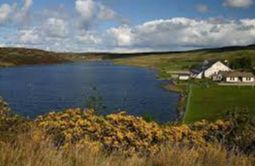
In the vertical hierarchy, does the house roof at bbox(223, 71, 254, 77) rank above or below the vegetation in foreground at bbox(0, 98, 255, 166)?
below

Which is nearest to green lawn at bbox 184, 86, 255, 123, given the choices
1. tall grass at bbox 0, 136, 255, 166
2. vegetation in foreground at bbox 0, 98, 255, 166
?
vegetation in foreground at bbox 0, 98, 255, 166

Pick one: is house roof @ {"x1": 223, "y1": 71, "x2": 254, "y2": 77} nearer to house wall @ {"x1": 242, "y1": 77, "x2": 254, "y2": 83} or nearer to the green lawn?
house wall @ {"x1": 242, "y1": 77, "x2": 254, "y2": 83}

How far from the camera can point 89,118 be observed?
481 inches

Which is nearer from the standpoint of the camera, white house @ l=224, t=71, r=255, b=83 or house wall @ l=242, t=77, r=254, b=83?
house wall @ l=242, t=77, r=254, b=83

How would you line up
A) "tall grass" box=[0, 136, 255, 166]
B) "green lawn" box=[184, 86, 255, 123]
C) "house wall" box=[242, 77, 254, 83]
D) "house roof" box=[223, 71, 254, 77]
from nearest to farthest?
"tall grass" box=[0, 136, 255, 166] < "green lawn" box=[184, 86, 255, 123] < "house wall" box=[242, 77, 254, 83] < "house roof" box=[223, 71, 254, 77]

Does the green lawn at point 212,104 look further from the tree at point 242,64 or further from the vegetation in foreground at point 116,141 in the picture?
the tree at point 242,64

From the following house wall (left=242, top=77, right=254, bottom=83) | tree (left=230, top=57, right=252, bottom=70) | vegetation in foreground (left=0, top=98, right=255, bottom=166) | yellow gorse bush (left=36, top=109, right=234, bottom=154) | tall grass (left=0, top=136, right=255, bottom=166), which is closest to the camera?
tall grass (left=0, top=136, right=255, bottom=166)

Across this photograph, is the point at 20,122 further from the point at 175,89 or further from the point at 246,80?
the point at 246,80

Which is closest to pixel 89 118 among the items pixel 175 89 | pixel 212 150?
pixel 212 150

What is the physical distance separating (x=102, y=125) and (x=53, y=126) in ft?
3.65

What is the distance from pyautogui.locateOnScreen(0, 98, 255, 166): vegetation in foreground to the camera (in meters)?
6.53

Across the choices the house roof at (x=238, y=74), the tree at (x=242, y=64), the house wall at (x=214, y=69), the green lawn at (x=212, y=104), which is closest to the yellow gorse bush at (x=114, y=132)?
the green lawn at (x=212, y=104)

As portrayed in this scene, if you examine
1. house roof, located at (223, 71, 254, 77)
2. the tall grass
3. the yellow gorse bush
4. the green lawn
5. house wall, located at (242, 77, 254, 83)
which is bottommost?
house wall, located at (242, 77, 254, 83)

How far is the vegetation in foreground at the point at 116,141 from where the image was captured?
21.4ft
